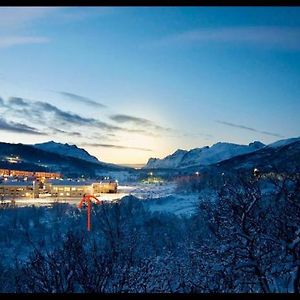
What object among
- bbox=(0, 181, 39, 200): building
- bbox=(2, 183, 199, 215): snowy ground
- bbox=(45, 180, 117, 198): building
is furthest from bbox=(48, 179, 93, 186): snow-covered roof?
bbox=(0, 181, 39, 200): building

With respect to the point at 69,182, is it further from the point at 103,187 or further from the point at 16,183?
the point at 16,183

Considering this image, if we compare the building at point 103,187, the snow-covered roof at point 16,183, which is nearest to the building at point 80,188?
the building at point 103,187

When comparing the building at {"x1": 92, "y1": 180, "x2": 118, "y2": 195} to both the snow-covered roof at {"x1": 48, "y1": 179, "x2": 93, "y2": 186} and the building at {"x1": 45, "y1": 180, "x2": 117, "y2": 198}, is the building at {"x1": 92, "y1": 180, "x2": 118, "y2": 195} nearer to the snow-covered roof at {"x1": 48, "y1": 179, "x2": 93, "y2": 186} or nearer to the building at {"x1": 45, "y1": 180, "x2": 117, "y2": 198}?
the building at {"x1": 45, "y1": 180, "x2": 117, "y2": 198}

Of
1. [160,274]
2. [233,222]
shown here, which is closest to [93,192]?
[160,274]

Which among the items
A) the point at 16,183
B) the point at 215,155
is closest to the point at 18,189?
the point at 16,183

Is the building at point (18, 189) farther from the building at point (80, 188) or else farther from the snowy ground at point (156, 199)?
the building at point (80, 188)
